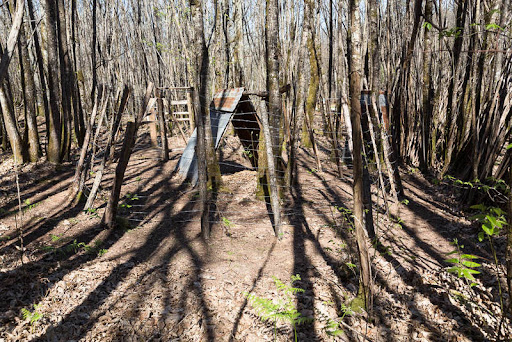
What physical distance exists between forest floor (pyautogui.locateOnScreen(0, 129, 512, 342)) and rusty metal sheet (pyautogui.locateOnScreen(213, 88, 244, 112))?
5.62ft

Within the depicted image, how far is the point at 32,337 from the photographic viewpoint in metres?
2.75

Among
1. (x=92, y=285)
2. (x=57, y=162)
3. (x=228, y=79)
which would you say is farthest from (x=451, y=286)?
(x=228, y=79)

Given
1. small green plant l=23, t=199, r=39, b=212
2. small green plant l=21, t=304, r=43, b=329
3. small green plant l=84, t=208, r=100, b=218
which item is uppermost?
small green plant l=23, t=199, r=39, b=212

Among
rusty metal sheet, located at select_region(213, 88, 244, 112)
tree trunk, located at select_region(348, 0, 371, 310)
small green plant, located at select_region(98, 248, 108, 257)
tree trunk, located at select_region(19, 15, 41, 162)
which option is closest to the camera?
tree trunk, located at select_region(348, 0, 371, 310)

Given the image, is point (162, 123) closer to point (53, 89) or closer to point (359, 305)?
point (53, 89)

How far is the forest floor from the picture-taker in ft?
9.93

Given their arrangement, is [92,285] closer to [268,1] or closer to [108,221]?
[108,221]

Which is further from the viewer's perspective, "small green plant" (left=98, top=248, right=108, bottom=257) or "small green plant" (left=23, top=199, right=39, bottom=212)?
"small green plant" (left=23, top=199, right=39, bottom=212)

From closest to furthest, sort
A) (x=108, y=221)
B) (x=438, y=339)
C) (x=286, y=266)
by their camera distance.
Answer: (x=438, y=339) < (x=286, y=266) < (x=108, y=221)

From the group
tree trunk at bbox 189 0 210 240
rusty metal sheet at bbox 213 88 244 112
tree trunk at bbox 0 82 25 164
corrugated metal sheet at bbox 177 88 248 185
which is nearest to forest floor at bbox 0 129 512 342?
tree trunk at bbox 189 0 210 240

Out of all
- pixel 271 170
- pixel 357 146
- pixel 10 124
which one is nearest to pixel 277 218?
pixel 271 170

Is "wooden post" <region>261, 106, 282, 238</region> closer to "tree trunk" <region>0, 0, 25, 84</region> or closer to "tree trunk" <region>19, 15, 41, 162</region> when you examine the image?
"tree trunk" <region>0, 0, 25, 84</region>

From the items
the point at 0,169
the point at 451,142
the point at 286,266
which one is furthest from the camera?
the point at 0,169

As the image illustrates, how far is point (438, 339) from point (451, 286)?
Result: 36.4 inches
